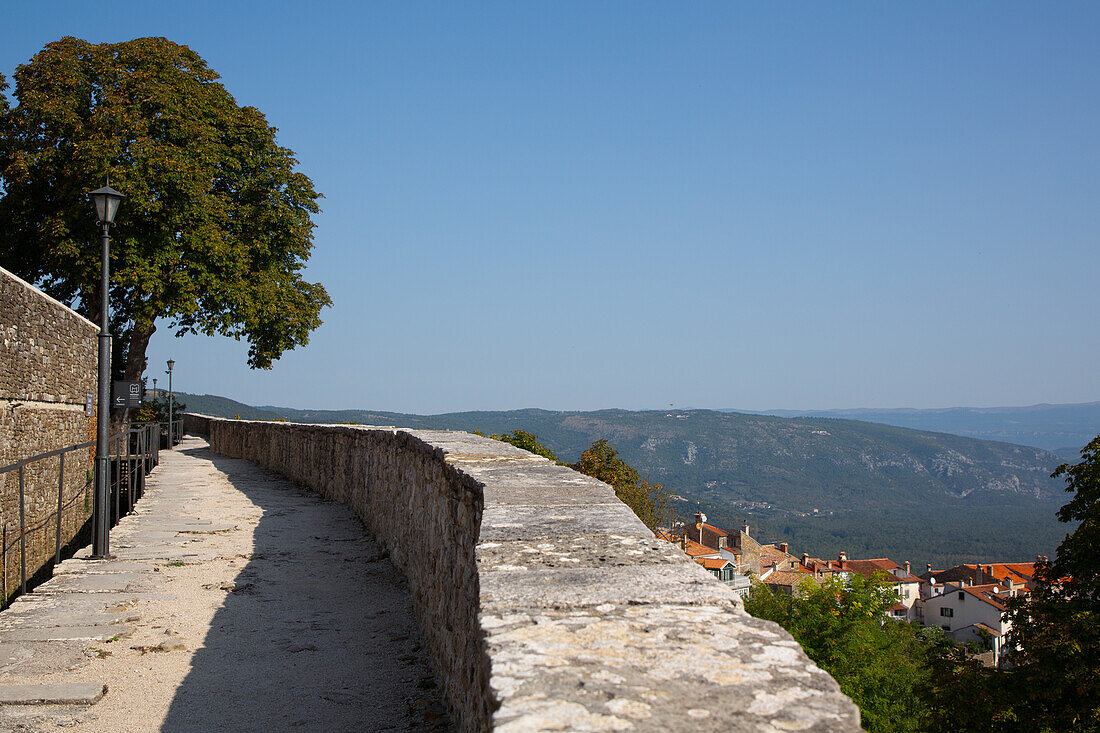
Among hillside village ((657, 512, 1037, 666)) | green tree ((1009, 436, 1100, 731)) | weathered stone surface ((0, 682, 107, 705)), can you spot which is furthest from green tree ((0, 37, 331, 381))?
hillside village ((657, 512, 1037, 666))

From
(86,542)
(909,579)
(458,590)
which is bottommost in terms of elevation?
(909,579)

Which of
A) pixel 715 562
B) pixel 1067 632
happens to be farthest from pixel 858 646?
pixel 715 562

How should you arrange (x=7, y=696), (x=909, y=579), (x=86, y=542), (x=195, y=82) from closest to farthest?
(x=7, y=696) → (x=86, y=542) → (x=195, y=82) → (x=909, y=579)

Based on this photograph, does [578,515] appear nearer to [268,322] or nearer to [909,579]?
[268,322]

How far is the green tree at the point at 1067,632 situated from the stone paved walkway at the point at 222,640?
15.2 m

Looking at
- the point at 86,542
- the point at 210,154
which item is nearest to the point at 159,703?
the point at 86,542

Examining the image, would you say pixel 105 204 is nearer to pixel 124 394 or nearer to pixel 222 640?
pixel 222 640

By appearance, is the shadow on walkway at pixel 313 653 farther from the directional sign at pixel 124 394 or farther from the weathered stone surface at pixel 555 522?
the directional sign at pixel 124 394

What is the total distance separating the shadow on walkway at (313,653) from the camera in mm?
3631

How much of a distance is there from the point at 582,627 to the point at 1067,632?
1818cm

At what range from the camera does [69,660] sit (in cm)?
418

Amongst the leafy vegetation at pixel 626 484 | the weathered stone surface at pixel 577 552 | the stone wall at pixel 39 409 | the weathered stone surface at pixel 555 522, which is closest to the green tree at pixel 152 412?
the stone wall at pixel 39 409

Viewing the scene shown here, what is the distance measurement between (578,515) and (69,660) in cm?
305

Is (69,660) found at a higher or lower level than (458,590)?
lower
